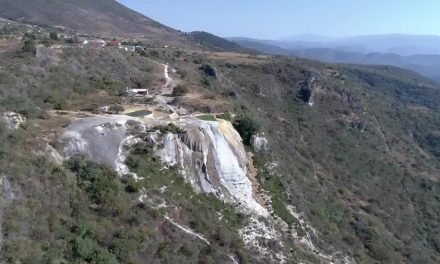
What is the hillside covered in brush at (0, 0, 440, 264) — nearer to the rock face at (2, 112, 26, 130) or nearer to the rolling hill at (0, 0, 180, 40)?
the rock face at (2, 112, 26, 130)

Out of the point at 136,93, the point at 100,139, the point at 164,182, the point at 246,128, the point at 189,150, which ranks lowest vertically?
the point at 164,182

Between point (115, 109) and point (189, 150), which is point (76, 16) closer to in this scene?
point (115, 109)

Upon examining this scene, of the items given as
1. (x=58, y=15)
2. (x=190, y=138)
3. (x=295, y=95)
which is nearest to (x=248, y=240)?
(x=190, y=138)

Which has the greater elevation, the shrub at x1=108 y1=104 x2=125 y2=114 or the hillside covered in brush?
the shrub at x1=108 y1=104 x2=125 y2=114

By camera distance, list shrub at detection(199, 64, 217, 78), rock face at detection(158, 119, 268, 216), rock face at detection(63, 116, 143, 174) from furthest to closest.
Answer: shrub at detection(199, 64, 217, 78) < rock face at detection(158, 119, 268, 216) < rock face at detection(63, 116, 143, 174)

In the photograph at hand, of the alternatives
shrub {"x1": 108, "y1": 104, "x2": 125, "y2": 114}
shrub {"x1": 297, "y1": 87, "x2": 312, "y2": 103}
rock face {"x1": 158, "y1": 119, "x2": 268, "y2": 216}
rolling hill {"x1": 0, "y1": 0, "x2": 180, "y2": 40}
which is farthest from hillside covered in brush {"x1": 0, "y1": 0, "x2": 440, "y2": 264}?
rolling hill {"x1": 0, "y1": 0, "x2": 180, "y2": 40}

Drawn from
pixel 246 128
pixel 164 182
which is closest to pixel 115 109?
pixel 164 182
